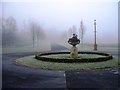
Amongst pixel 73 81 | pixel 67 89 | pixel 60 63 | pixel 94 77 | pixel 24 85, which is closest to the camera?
pixel 67 89

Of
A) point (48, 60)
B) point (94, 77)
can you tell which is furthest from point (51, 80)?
point (48, 60)

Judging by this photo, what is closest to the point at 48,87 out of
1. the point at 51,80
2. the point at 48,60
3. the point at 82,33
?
the point at 51,80

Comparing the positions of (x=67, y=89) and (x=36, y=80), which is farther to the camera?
(x=36, y=80)

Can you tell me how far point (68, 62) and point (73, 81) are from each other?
743 centimetres

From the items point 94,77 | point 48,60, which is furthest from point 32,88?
point 48,60

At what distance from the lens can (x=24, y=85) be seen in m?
11.0

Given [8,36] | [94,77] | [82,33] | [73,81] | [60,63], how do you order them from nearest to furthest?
[73,81]
[94,77]
[60,63]
[8,36]
[82,33]

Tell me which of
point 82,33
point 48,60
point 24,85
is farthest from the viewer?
point 82,33

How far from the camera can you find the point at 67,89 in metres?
10.1

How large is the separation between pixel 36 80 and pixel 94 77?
325 centimetres

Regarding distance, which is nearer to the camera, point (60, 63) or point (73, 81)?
point (73, 81)

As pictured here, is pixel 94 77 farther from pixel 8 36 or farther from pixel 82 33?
pixel 82 33

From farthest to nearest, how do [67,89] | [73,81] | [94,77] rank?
1. [94,77]
2. [73,81]
3. [67,89]

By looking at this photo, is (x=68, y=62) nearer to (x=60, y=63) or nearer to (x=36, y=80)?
(x=60, y=63)
